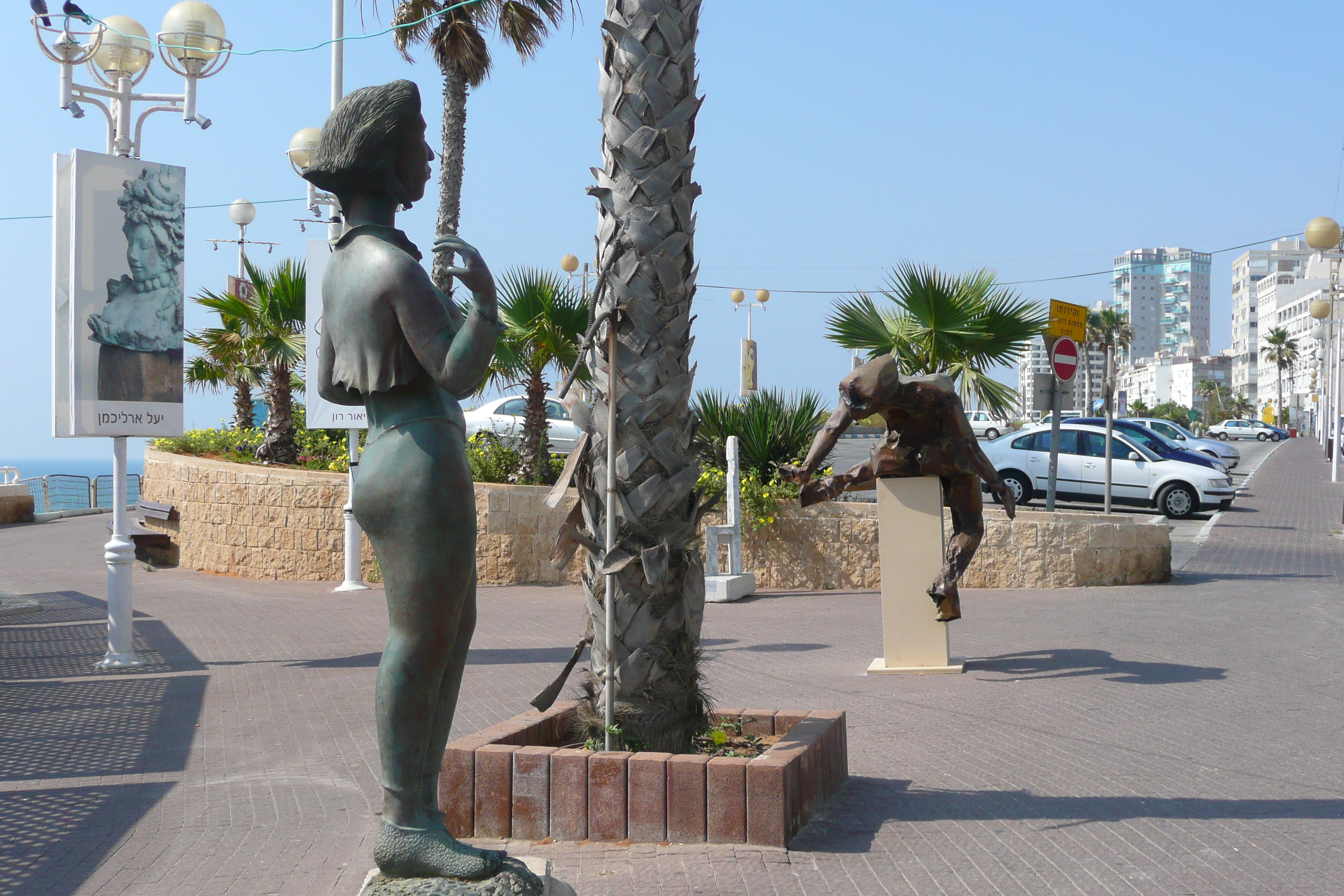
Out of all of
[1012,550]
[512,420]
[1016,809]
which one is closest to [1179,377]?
[512,420]

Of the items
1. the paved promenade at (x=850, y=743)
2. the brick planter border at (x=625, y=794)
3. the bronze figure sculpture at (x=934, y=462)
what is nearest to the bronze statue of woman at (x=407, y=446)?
the paved promenade at (x=850, y=743)

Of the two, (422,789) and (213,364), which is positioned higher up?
(213,364)

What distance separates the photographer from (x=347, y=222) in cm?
322

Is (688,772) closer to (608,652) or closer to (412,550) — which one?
(608,652)

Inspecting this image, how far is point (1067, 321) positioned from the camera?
Answer: 45.1 feet

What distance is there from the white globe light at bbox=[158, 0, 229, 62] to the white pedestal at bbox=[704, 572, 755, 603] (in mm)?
7255

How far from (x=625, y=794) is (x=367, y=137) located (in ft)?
7.80

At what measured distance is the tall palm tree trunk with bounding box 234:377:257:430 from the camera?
1973cm

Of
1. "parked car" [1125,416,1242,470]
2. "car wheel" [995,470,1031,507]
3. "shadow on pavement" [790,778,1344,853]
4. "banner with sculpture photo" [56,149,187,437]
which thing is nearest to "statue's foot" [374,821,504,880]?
"shadow on pavement" [790,778,1344,853]

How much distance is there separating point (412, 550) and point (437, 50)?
14.4 metres

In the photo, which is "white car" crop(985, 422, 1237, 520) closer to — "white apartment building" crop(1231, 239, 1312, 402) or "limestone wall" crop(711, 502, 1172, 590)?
"limestone wall" crop(711, 502, 1172, 590)

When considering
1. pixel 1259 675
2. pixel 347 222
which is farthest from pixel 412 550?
pixel 1259 675

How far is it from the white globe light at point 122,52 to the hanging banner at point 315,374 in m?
2.15

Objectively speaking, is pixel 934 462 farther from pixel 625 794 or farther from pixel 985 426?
pixel 985 426
